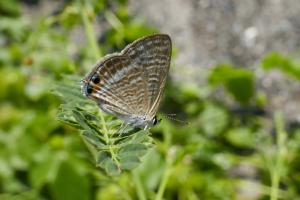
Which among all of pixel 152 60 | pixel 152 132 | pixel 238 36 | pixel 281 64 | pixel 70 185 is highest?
pixel 238 36

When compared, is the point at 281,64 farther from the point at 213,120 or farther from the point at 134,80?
the point at 134,80

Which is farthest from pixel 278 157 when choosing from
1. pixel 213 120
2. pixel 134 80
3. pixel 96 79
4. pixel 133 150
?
pixel 133 150

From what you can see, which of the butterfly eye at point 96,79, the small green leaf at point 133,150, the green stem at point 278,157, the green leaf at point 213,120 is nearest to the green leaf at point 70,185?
the green leaf at point 213,120

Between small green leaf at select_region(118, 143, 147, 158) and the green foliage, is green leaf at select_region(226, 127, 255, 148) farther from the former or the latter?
small green leaf at select_region(118, 143, 147, 158)

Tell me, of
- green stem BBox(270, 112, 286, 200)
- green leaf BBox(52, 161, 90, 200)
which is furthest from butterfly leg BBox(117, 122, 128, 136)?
green leaf BBox(52, 161, 90, 200)

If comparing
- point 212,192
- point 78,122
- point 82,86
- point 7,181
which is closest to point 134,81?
point 82,86

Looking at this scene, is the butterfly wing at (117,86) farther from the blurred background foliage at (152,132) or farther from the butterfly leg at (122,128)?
the blurred background foliage at (152,132)
